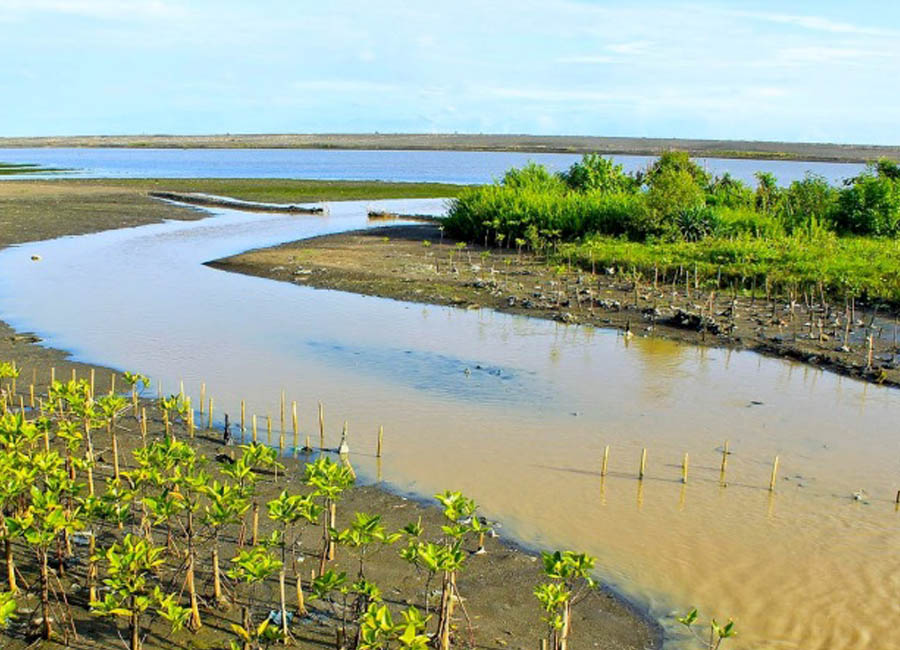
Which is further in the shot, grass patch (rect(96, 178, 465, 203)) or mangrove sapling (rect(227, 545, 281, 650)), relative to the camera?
grass patch (rect(96, 178, 465, 203))

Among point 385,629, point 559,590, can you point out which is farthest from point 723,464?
point 385,629

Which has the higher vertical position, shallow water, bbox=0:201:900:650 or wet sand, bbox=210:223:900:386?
wet sand, bbox=210:223:900:386

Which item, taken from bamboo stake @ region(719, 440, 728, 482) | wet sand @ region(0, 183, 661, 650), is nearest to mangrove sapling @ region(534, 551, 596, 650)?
wet sand @ region(0, 183, 661, 650)

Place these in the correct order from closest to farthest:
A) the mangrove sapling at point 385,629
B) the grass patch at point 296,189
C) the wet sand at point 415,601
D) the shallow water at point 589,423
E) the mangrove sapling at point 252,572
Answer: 1. the mangrove sapling at point 385,629
2. the mangrove sapling at point 252,572
3. the wet sand at point 415,601
4. the shallow water at point 589,423
5. the grass patch at point 296,189

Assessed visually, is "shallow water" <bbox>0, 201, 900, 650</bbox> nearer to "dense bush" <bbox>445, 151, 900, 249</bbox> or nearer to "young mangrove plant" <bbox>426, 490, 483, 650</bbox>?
"young mangrove plant" <bbox>426, 490, 483, 650</bbox>

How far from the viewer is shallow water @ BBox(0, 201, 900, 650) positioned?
9078 millimetres

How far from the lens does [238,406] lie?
14.2 m

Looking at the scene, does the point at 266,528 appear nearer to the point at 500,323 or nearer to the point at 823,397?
the point at 823,397

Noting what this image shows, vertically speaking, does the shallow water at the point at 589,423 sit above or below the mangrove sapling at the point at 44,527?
below

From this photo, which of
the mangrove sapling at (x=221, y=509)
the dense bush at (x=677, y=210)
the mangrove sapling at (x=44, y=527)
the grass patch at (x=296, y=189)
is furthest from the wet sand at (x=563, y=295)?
the grass patch at (x=296, y=189)

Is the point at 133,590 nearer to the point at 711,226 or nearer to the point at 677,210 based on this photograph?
the point at 711,226

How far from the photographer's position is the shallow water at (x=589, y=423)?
9078 mm

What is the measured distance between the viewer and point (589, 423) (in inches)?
547

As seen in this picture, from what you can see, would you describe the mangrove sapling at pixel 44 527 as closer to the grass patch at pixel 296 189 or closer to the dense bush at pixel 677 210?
the dense bush at pixel 677 210
